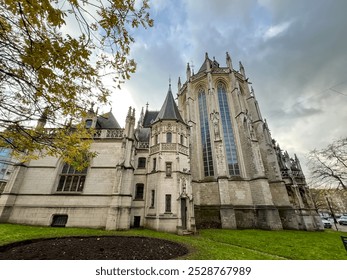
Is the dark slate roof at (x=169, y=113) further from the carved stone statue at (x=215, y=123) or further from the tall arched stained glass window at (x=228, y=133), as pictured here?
the tall arched stained glass window at (x=228, y=133)

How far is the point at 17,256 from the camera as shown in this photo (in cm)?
495

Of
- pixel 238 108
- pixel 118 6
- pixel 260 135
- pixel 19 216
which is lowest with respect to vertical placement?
pixel 19 216

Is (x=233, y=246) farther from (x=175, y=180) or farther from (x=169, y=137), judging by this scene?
(x=169, y=137)

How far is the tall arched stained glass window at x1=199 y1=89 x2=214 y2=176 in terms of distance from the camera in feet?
68.6

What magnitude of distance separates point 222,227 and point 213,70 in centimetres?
2427

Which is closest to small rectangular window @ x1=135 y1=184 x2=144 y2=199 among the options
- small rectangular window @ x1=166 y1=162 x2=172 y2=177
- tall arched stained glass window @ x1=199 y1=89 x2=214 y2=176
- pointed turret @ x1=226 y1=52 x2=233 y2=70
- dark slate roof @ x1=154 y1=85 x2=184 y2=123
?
small rectangular window @ x1=166 y1=162 x2=172 y2=177

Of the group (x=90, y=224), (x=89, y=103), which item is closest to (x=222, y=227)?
(x=90, y=224)

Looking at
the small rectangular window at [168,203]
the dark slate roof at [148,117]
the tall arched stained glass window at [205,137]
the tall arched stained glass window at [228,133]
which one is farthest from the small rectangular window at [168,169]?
the dark slate roof at [148,117]

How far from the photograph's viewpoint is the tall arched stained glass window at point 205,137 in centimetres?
2092

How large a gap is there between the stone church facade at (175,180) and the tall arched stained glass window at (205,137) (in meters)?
0.15

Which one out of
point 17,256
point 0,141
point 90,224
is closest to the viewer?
point 0,141

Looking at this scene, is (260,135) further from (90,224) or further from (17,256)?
(17,256)

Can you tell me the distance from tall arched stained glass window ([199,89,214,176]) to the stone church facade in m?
0.15
